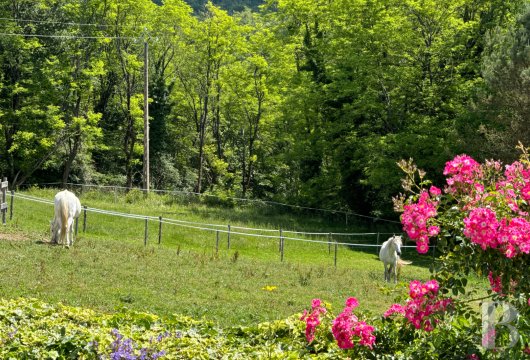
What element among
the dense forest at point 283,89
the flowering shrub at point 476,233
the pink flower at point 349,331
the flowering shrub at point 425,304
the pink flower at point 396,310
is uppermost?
the dense forest at point 283,89

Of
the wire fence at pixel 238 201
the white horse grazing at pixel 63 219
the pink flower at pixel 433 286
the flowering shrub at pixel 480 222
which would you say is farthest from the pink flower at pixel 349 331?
the wire fence at pixel 238 201

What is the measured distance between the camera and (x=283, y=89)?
47562mm

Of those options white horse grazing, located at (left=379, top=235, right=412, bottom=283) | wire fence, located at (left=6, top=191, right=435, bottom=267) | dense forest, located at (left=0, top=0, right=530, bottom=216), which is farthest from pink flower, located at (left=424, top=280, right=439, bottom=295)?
dense forest, located at (left=0, top=0, right=530, bottom=216)

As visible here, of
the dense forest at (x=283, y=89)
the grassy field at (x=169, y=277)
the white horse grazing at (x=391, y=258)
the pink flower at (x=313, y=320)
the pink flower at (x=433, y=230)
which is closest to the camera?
the pink flower at (x=433, y=230)

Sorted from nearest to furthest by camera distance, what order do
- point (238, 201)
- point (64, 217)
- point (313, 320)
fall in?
point (313, 320) < point (64, 217) < point (238, 201)

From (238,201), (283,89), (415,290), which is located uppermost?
(283,89)

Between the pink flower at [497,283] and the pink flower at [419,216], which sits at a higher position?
the pink flower at [419,216]

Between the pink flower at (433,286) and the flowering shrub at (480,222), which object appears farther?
the pink flower at (433,286)

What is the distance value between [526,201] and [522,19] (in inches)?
1163

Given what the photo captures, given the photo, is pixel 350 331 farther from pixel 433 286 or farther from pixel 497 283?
pixel 497 283

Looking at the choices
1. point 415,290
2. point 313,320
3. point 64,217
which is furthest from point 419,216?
point 64,217

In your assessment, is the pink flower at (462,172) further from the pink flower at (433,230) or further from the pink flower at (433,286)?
the pink flower at (433,286)

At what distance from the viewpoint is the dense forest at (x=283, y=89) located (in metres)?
36.1

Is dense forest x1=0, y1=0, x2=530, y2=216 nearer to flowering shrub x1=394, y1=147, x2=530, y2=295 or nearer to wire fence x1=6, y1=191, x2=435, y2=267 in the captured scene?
wire fence x1=6, y1=191, x2=435, y2=267
